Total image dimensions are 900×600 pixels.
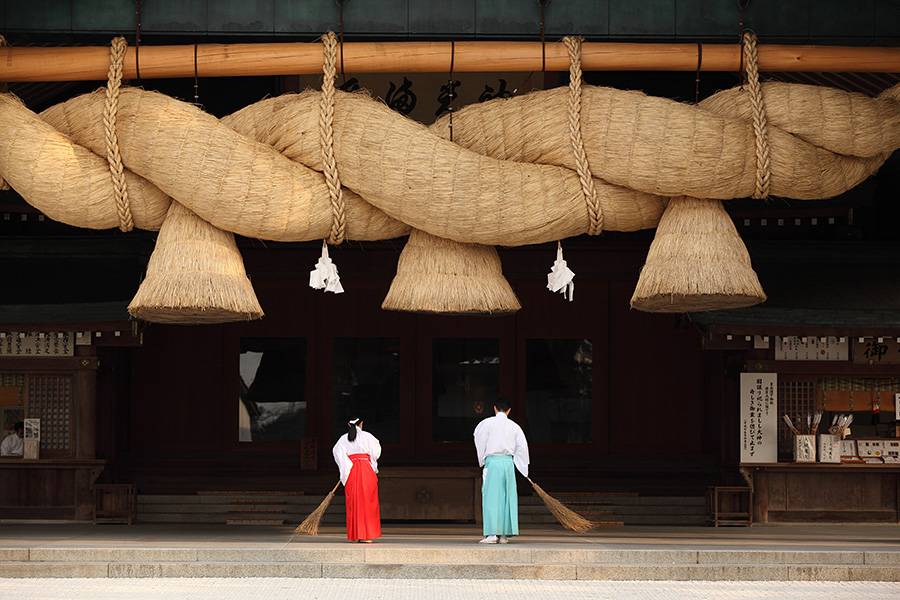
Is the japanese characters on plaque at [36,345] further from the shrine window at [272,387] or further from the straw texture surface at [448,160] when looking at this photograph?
the straw texture surface at [448,160]

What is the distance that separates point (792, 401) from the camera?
13.0 m

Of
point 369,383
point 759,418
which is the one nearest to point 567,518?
point 759,418

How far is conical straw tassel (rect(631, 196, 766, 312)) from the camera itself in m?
8.48

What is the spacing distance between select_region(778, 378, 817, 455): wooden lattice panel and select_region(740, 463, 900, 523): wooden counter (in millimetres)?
308

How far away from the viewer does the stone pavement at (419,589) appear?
848cm

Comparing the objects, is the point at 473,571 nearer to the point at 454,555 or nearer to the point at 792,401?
the point at 454,555

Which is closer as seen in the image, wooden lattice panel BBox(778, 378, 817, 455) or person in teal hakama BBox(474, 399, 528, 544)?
person in teal hakama BBox(474, 399, 528, 544)

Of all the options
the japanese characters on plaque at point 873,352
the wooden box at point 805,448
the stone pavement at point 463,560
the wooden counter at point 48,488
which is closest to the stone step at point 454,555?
the stone pavement at point 463,560

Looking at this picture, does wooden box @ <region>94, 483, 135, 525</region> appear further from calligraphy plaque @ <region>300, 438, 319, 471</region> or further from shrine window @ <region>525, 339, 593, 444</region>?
shrine window @ <region>525, 339, 593, 444</region>

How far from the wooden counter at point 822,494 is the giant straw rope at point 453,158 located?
4.64 m

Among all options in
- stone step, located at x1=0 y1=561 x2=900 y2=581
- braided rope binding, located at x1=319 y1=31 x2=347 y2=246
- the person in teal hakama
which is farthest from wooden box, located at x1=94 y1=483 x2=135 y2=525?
braided rope binding, located at x1=319 y1=31 x2=347 y2=246

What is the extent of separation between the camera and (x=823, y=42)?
9.37m

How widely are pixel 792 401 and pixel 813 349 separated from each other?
520 millimetres

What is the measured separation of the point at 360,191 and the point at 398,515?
188 inches
